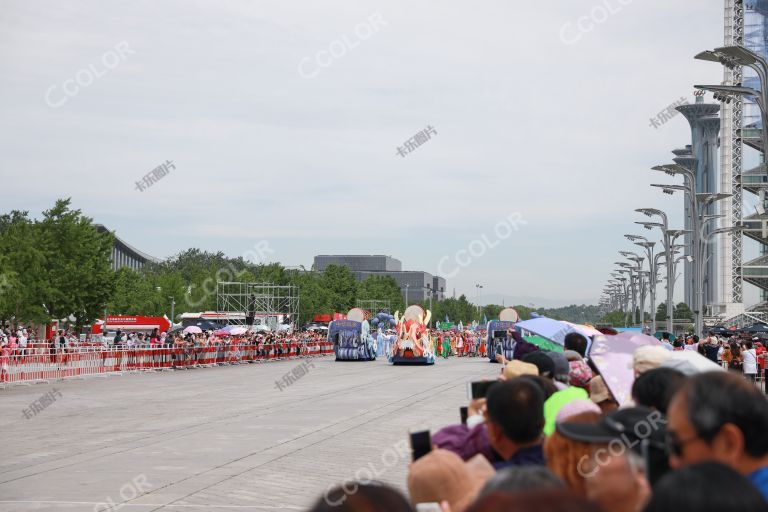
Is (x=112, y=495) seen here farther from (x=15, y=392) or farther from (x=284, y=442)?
(x=15, y=392)

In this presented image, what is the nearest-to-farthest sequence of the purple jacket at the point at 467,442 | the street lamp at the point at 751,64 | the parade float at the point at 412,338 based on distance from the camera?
the purple jacket at the point at 467,442
the street lamp at the point at 751,64
the parade float at the point at 412,338

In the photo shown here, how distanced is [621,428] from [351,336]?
49.9 m

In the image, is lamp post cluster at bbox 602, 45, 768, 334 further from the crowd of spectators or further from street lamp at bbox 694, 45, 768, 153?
the crowd of spectators

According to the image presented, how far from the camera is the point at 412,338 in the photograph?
49.0m

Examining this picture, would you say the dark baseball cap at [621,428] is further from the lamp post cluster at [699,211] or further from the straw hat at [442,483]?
the lamp post cluster at [699,211]

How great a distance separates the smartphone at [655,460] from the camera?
3648 millimetres

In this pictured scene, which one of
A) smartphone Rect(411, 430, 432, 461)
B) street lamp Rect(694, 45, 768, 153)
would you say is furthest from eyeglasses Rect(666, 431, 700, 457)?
street lamp Rect(694, 45, 768, 153)

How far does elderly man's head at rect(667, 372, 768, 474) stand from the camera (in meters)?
3.17

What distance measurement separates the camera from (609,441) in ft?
13.6

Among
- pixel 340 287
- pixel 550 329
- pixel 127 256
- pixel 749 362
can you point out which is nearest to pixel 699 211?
pixel 749 362

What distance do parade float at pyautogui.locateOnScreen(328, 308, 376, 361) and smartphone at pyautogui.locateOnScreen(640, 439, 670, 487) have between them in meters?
49.2

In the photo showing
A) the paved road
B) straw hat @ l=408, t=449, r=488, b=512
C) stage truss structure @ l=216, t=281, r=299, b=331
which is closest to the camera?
straw hat @ l=408, t=449, r=488, b=512

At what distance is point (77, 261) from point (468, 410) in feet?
154

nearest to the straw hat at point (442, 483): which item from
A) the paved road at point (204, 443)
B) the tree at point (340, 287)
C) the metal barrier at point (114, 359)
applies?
the paved road at point (204, 443)
